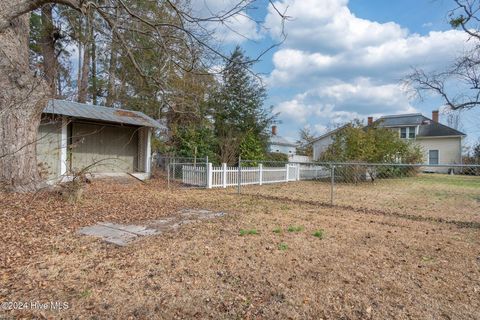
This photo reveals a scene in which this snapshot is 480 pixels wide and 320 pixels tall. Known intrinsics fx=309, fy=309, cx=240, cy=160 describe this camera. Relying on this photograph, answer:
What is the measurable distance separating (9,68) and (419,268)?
8029 millimetres

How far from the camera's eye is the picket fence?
1174 cm

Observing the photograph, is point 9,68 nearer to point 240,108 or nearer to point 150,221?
point 150,221

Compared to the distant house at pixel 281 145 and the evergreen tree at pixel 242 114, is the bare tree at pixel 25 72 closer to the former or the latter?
the evergreen tree at pixel 242 114

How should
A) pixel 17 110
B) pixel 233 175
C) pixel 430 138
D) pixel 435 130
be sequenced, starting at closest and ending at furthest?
pixel 17 110 < pixel 233 175 < pixel 430 138 < pixel 435 130

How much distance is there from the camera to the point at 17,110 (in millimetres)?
6480

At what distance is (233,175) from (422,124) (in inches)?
1022

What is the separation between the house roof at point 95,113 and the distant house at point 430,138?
18.1 meters

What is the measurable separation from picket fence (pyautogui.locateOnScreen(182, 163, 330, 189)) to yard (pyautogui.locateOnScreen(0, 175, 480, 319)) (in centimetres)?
550

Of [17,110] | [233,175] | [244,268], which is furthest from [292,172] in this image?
[244,268]

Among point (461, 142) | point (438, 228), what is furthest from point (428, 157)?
point (438, 228)

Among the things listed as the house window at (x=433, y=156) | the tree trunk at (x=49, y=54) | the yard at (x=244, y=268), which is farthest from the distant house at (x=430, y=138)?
the yard at (x=244, y=268)

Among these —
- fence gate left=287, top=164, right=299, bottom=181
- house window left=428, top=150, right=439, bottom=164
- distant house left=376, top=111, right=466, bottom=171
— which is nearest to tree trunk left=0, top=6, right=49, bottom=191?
fence gate left=287, top=164, right=299, bottom=181

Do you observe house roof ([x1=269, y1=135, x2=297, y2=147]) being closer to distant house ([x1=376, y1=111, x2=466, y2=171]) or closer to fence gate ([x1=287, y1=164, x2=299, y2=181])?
distant house ([x1=376, y1=111, x2=466, y2=171])

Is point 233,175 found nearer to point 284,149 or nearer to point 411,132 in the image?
point 411,132
